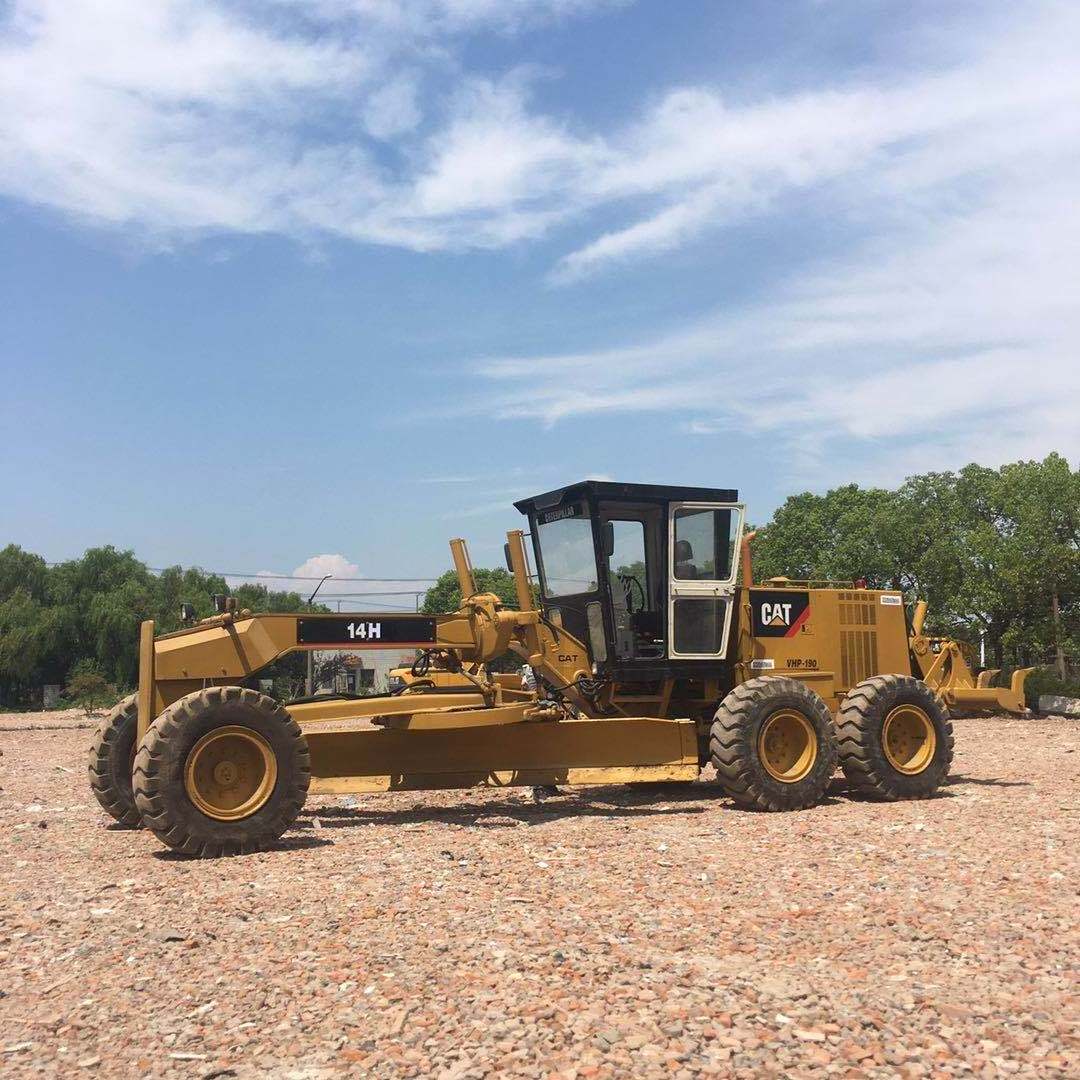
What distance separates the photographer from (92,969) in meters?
5.31

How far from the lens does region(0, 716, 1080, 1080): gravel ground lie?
4.28m

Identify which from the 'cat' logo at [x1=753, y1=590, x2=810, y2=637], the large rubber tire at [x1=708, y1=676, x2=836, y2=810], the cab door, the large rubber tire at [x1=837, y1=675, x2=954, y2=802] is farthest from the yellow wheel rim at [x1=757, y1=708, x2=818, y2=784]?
the 'cat' logo at [x1=753, y1=590, x2=810, y2=637]

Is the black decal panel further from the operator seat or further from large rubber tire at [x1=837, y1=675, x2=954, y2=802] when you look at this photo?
large rubber tire at [x1=837, y1=675, x2=954, y2=802]

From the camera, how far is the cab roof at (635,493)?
436 inches

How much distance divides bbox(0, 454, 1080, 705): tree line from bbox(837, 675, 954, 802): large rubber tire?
1424 centimetres

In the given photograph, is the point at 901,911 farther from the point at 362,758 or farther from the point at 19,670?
the point at 19,670

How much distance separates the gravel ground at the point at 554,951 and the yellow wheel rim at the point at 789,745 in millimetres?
919

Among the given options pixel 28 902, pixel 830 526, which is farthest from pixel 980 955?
pixel 830 526

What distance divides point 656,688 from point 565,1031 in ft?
24.0

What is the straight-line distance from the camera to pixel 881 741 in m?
11.1

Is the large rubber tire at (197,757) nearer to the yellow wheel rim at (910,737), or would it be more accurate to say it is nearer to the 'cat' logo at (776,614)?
the 'cat' logo at (776,614)

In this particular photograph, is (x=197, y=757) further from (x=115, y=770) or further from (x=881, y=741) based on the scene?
(x=881, y=741)

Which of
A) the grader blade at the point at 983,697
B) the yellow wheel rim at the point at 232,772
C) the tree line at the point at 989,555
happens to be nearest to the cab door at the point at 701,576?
the grader blade at the point at 983,697

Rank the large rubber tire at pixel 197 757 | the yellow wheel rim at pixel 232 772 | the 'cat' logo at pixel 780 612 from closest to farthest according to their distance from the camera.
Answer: the large rubber tire at pixel 197 757 < the yellow wheel rim at pixel 232 772 < the 'cat' logo at pixel 780 612
